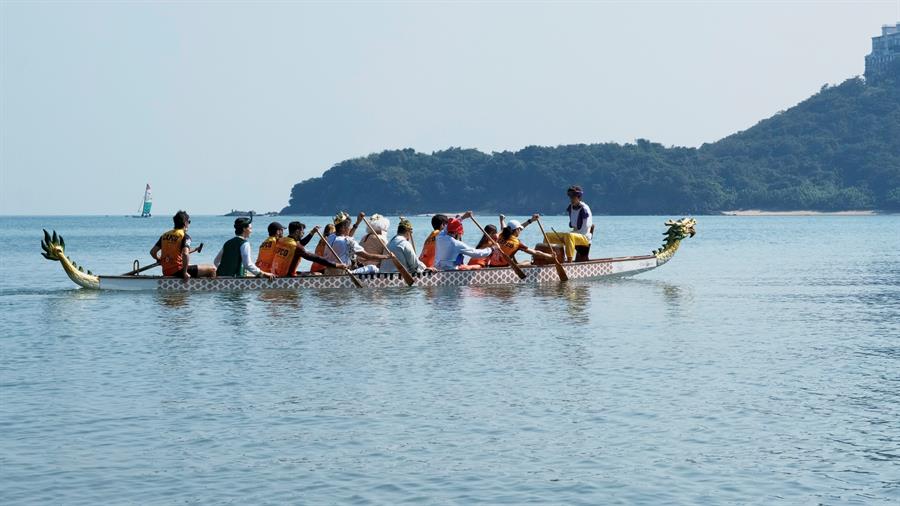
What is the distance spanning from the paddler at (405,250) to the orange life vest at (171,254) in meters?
4.63

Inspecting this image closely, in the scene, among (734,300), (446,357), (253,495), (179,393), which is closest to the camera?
(253,495)

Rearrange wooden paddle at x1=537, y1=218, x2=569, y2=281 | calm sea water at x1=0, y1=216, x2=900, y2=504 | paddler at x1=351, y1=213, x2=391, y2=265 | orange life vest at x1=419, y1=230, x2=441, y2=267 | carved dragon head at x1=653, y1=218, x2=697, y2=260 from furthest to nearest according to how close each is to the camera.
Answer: carved dragon head at x1=653, y1=218, x2=697, y2=260 → wooden paddle at x1=537, y1=218, x2=569, y2=281 → orange life vest at x1=419, y1=230, x2=441, y2=267 → paddler at x1=351, y1=213, x2=391, y2=265 → calm sea water at x1=0, y1=216, x2=900, y2=504

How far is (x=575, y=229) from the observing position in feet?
100

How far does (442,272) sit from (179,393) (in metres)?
14.1

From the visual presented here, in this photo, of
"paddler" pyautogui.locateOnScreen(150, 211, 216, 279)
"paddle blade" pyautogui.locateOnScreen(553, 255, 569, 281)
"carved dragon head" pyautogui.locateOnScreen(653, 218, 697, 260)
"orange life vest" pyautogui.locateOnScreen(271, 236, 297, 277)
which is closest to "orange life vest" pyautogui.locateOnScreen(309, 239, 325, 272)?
"orange life vest" pyautogui.locateOnScreen(271, 236, 297, 277)

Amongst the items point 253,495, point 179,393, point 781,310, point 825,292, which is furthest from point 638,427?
point 825,292

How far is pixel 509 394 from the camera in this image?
48.7 ft

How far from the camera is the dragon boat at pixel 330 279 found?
27.1m

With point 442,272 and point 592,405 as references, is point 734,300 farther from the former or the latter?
point 592,405

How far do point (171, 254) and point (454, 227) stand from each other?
20.8 ft

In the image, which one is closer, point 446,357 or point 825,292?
point 446,357

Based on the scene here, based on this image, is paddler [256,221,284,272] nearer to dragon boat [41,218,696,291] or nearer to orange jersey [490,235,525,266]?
dragon boat [41,218,696,291]

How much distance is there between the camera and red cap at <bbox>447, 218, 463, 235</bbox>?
94.2 feet

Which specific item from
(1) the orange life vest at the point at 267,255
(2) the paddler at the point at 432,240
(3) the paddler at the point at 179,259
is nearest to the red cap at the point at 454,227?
(2) the paddler at the point at 432,240
